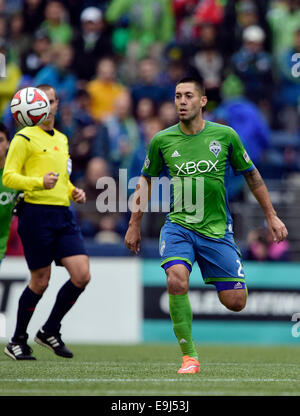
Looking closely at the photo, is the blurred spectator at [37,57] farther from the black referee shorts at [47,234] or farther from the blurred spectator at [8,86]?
the black referee shorts at [47,234]

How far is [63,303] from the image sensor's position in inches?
372

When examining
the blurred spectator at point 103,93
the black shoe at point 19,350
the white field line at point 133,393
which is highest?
the blurred spectator at point 103,93

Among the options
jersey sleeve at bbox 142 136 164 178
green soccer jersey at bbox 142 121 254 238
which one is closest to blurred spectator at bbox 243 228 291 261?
green soccer jersey at bbox 142 121 254 238

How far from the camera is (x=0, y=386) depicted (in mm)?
6645

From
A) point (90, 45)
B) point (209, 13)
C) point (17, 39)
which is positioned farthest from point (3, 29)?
point (209, 13)

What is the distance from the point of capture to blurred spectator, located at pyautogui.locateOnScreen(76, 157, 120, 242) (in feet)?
46.0

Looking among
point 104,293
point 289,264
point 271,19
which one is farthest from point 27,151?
point 271,19

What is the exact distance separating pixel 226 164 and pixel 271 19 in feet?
30.8

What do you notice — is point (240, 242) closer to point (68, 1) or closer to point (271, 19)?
point (271, 19)

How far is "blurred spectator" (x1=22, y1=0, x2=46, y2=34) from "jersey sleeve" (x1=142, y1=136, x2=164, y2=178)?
368 inches

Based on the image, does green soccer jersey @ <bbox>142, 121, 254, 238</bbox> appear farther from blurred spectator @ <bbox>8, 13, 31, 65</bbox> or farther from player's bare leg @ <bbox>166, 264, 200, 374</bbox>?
blurred spectator @ <bbox>8, 13, 31, 65</bbox>

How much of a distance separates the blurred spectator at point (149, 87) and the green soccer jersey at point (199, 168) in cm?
740

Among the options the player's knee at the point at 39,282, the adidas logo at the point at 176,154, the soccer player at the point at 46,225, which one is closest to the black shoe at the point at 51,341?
the soccer player at the point at 46,225

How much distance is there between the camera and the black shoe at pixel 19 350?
9.21m
